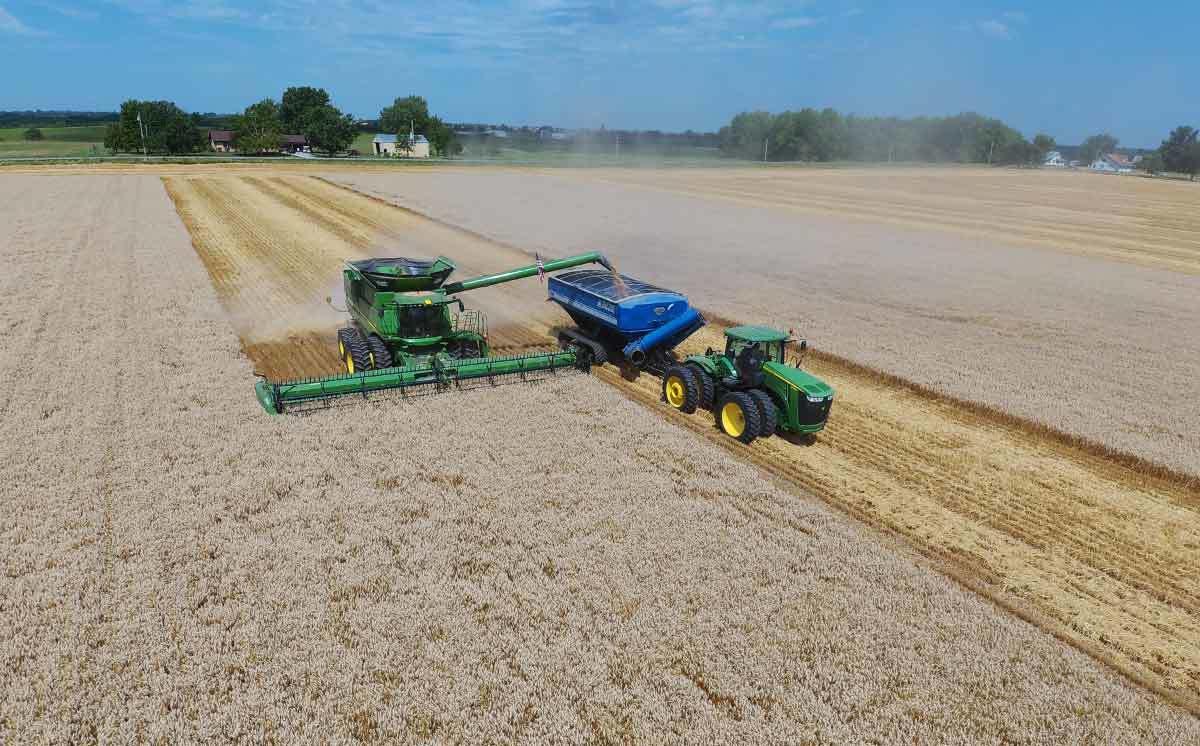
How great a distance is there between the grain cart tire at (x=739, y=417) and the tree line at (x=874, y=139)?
136 m

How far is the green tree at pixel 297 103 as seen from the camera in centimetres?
14312

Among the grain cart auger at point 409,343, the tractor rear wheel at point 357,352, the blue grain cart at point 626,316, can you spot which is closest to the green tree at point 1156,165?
the blue grain cart at point 626,316

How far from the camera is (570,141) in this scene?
92.9 meters

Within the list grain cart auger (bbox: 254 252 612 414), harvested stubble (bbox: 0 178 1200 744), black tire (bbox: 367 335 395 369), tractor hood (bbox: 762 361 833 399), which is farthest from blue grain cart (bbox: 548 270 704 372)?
black tire (bbox: 367 335 395 369)

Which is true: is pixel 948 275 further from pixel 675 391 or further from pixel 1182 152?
pixel 1182 152

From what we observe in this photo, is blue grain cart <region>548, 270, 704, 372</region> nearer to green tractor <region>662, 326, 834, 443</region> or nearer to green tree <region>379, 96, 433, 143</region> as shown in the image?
green tractor <region>662, 326, 834, 443</region>

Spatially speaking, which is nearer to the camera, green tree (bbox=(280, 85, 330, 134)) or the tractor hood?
the tractor hood

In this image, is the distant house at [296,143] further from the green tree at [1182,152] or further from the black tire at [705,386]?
the green tree at [1182,152]

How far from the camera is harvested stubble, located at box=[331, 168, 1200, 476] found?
54.4 feet

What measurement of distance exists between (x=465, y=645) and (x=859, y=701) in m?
4.23

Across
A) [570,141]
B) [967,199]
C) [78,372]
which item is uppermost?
[570,141]

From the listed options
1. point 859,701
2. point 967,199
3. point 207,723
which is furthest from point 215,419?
point 967,199

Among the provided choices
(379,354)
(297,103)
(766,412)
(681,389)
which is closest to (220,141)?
(297,103)

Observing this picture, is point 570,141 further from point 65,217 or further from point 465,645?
point 465,645
